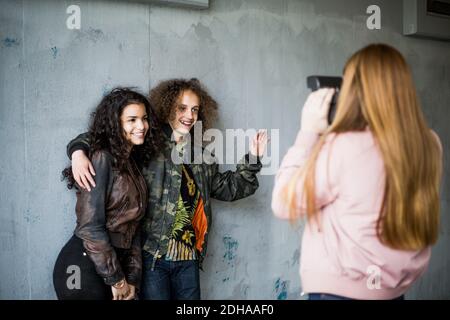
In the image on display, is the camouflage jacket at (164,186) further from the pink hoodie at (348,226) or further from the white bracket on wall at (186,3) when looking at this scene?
the pink hoodie at (348,226)

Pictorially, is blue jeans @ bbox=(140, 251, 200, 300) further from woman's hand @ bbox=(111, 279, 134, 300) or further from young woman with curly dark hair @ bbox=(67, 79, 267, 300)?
woman's hand @ bbox=(111, 279, 134, 300)

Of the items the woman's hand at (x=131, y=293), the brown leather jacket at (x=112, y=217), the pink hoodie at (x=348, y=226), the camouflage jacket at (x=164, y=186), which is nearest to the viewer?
the pink hoodie at (x=348, y=226)

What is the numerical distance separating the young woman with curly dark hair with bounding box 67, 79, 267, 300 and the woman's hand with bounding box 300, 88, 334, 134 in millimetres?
1013

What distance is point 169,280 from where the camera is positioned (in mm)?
2207

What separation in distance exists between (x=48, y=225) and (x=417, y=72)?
2739 mm

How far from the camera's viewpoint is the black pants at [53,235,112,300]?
1.90 m

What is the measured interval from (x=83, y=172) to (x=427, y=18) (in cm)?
266

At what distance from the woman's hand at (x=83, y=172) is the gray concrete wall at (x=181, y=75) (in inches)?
15.4

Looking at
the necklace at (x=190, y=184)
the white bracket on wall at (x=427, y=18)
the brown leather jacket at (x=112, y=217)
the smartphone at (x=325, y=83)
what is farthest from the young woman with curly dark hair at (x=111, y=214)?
the white bracket on wall at (x=427, y=18)

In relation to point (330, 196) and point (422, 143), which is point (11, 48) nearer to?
A: point (330, 196)

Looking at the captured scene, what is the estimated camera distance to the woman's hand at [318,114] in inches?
49.8

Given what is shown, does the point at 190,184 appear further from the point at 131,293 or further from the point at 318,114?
the point at 318,114

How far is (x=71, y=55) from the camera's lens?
2242 millimetres

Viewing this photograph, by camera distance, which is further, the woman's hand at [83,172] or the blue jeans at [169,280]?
the blue jeans at [169,280]
